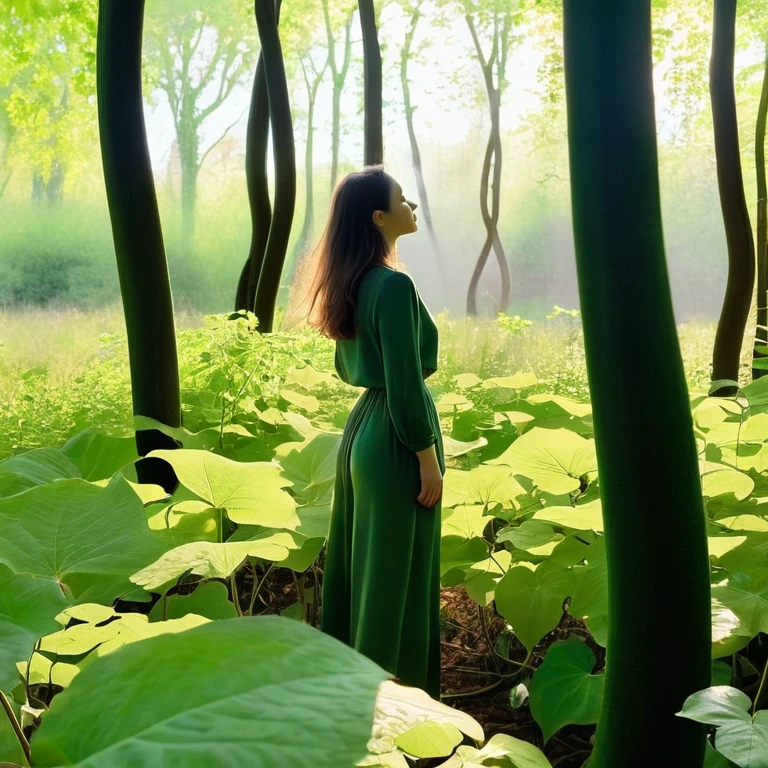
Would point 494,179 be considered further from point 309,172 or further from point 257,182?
point 257,182

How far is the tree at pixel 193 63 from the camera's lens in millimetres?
10305

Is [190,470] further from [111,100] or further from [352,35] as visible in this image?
[352,35]

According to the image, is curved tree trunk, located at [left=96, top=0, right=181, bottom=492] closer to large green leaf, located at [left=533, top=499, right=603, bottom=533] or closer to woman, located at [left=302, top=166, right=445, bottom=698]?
woman, located at [left=302, top=166, right=445, bottom=698]

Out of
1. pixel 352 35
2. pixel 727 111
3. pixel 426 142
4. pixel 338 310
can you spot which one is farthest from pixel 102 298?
pixel 338 310

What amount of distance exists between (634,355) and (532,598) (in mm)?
A: 675

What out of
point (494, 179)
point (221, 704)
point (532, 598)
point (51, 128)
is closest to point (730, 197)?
point (532, 598)

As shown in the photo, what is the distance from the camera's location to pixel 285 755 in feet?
0.62

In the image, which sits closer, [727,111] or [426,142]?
[727,111]

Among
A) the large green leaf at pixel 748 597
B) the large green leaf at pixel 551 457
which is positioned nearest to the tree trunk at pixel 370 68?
the large green leaf at pixel 551 457

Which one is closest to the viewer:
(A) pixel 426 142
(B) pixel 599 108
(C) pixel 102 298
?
(B) pixel 599 108

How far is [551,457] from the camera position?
Answer: 1236mm

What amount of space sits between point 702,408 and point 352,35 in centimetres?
1116

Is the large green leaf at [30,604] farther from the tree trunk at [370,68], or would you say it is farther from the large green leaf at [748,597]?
the tree trunk at [370,68]

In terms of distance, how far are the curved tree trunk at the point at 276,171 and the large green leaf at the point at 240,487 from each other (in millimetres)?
2227
